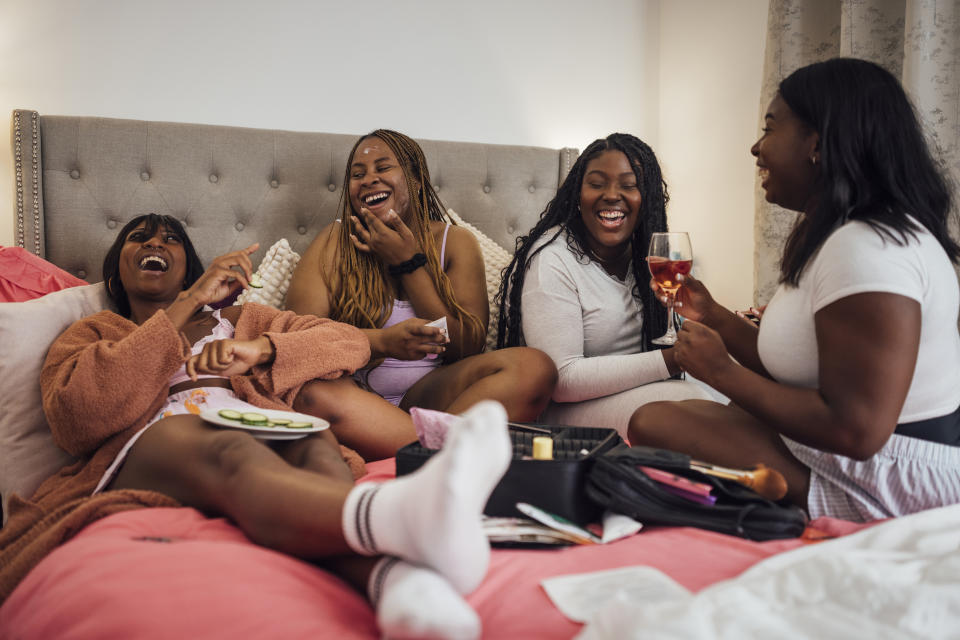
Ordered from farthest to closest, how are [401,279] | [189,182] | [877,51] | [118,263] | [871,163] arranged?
[189,182]
[877,51]
[401,279]
[118,263]
[871,163]

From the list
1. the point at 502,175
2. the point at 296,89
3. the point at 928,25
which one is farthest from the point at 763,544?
Answer: the point at 296,89

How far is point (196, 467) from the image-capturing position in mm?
1161

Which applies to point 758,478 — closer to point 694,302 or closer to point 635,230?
point 694,302

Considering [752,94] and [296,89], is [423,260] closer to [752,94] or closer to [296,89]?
[296,89]

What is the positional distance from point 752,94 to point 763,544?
2.25m

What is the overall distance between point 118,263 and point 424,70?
1.58 meters

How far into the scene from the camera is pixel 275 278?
2.10 m

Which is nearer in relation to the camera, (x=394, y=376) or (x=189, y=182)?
(x=394, y=376)

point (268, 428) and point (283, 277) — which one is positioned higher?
point (283, 277)

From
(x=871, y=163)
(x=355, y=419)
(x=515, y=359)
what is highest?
(x=871, y=163)

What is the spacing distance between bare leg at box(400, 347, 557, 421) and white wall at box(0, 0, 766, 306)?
4.58 feet

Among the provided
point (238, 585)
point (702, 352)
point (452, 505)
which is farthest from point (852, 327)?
point (238, 585)

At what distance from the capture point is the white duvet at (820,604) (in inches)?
27.1

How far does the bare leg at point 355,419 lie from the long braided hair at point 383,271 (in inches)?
13.2
